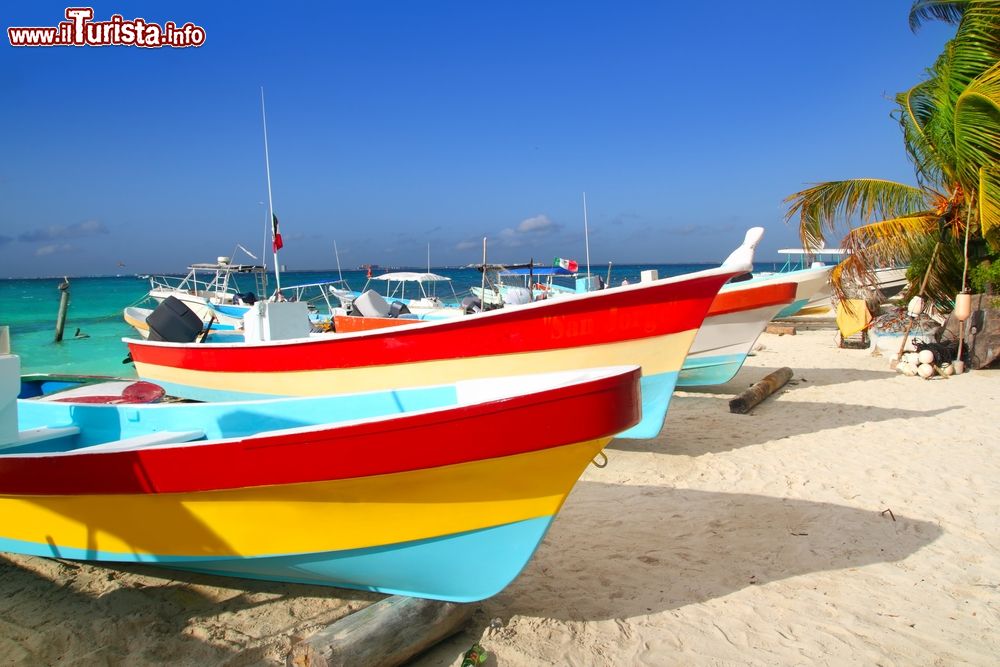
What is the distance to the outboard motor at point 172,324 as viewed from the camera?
9547 mm

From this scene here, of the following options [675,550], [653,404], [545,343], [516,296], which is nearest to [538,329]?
[545,343]

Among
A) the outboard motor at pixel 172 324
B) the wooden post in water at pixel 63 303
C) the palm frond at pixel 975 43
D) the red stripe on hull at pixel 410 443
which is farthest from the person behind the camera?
the wooden post in water at pixel 63 303

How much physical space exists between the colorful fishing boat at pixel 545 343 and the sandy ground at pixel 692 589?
111 centimetres

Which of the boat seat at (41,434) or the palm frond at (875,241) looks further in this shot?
the palm frond at (875,241)

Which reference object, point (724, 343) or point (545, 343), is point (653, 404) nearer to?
point (545, 343)

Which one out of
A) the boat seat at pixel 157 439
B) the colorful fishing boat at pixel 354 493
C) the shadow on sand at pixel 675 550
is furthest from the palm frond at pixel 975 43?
the boat seat at pixel 157 439

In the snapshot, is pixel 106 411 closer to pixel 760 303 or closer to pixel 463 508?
pixel 463 508

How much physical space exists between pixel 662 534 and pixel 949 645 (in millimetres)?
1734

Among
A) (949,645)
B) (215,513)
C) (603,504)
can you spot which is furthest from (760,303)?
(215,513)

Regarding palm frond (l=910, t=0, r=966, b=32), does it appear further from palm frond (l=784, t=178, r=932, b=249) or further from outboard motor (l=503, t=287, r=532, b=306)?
outboard motor (l=503, t=287, r=532, b=306)

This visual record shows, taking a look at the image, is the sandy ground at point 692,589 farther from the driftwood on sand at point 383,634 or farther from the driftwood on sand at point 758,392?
the driftwood on sand at point 758,392

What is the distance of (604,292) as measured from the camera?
5402 millimetres

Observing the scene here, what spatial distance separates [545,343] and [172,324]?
6.89 metres

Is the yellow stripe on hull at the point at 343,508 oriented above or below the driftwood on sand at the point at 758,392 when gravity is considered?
above
